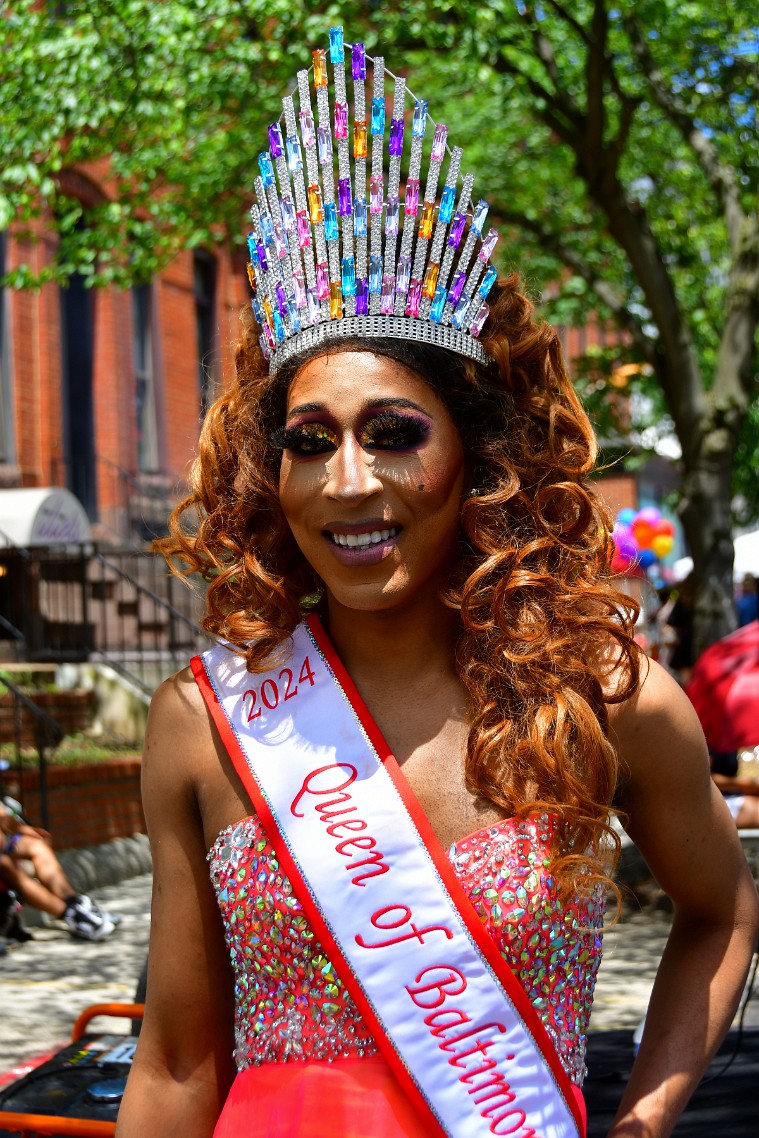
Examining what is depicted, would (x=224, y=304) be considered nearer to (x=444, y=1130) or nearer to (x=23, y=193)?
(x=23, y=193)

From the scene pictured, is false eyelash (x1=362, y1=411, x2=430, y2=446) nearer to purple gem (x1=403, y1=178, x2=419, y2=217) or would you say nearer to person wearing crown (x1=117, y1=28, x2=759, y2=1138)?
person wearing crown (x1=117, y1=28, x2=759, y2=1138)

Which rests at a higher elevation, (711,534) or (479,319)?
(479,319)

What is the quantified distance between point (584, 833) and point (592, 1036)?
2877 mm

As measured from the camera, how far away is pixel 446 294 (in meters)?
1.91

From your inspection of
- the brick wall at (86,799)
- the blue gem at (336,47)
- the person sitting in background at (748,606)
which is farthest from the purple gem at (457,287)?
the person sitting in background at (748,606)

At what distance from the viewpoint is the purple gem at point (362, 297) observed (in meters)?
1.87

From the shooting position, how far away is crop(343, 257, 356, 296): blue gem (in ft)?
6.13

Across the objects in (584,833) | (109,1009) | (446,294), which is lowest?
(109,1009)

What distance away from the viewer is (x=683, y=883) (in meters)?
1.81

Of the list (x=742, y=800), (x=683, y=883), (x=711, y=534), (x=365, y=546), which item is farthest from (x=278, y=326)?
(x=711, y=534)

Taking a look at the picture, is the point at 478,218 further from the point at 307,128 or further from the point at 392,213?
the point at 307,128

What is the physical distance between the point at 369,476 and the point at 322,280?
29 centimetres

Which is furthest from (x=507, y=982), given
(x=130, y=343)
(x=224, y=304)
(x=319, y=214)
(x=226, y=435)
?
(x=224, y=304)

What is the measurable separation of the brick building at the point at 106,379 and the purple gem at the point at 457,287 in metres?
10.3
